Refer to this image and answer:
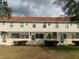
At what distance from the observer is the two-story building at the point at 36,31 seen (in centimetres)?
7838

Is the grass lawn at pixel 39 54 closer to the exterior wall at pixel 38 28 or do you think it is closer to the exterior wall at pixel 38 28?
the exterior wall at pixel 38 28

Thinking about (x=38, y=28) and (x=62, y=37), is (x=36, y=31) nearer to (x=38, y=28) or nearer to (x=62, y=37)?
(x=38, y=28)

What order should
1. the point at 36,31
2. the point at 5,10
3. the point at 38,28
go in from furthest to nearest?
1. the point at 38,28
2. the point at 36,31
3. the point at 5,10

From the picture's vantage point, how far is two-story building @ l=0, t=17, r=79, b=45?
257ft

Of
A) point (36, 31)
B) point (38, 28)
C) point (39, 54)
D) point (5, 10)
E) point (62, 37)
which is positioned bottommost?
point (62, 37)

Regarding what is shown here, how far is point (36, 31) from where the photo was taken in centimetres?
8019

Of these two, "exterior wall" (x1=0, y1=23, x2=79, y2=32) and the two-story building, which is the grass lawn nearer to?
the two-story building

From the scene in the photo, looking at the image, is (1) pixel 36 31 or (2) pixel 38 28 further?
(2) pixel 38 28

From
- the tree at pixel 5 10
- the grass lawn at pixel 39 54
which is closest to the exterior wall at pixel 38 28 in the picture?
the tree at pixel 5 10

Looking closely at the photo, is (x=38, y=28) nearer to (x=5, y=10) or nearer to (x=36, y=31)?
(x=36, y=31)

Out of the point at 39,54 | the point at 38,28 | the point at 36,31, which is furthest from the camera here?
the point at 38,28

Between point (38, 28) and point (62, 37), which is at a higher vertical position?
point (38, 28)

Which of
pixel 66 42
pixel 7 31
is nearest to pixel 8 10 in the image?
pixel 7 31

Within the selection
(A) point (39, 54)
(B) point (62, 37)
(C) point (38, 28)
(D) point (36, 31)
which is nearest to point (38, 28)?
(C) point (38, 28)
